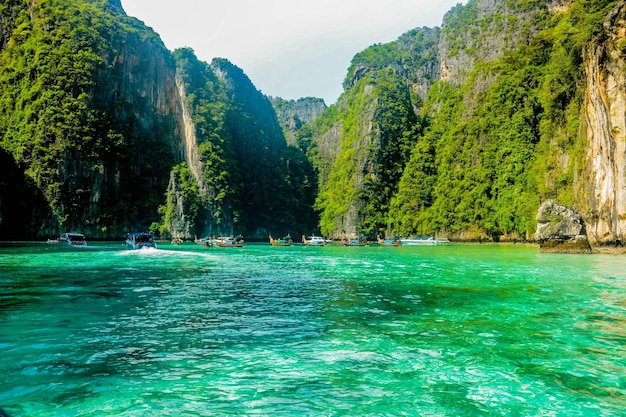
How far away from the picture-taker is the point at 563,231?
46.4 m

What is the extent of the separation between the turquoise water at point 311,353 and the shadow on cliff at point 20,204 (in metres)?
73.5

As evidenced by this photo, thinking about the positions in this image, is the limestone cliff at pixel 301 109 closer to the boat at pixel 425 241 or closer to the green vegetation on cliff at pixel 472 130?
the green vegetation on cliff at pixel 472 130

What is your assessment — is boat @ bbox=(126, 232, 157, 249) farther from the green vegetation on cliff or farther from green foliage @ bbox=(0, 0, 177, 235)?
the green vegetation on cliff

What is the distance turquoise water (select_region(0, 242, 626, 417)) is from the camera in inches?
262

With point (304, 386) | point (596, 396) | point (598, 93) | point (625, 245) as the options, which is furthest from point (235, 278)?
point (598, 93)

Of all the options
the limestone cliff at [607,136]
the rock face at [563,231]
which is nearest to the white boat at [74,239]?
the rock face at [563,231]

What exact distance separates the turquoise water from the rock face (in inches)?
1221

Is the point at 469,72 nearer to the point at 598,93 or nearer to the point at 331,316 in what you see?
the point at 598,93

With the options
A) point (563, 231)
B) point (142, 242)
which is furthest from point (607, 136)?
point (142, 242)

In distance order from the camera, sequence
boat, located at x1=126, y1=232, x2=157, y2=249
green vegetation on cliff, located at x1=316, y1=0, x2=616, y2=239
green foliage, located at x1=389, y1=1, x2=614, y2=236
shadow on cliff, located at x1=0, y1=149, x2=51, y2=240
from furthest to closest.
Result: shadow on cliff, located at x1=0, y1=149, x2=51, y2=240 < green vegetation on cliff, located at x1=316, y1=0, x2=616, y2=239 < green foliage, located at x1=389, y1=1, x2=614, y2=236 < boat, located at x1=126, y1=232, x2=157, y2=249

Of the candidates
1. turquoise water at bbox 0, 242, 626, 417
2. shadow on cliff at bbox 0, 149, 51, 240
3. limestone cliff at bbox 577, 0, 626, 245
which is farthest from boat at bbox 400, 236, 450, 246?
turquoise water at bbox 0, 242, 626, 417

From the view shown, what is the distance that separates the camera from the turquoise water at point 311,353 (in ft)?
21.9

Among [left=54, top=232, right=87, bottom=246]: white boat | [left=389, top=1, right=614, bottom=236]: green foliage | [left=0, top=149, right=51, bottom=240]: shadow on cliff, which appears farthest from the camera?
[left=0, top=149, right=51, bottom=240]: shadow on cliff

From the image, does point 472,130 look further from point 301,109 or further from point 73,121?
point 301,109
